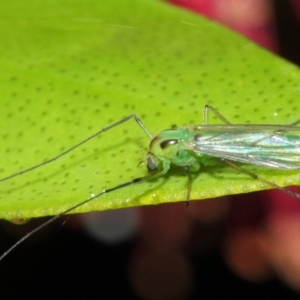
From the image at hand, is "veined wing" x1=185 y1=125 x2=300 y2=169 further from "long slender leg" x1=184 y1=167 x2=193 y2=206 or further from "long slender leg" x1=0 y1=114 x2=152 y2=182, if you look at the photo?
"long slender leg" x1=0 y1=114 x2=152 y2=182

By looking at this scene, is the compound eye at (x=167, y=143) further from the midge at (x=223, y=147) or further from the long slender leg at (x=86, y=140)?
the long slender leg at (x=86, y=140)

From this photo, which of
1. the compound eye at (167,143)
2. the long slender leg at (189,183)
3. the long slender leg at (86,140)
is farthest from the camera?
the compound eye at (167,143)

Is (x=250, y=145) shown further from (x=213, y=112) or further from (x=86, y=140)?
(x=86, y=140)

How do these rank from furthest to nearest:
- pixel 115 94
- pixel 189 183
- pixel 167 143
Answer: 1. pixel 167 143
2. pixel 115 94
3. pixel 189 183

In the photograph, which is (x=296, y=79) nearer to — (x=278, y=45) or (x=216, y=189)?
(x=216, y=189)

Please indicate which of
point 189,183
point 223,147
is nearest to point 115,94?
point 189,183

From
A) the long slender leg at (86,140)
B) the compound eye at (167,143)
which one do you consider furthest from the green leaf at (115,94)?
the compound eye at (167,143)
